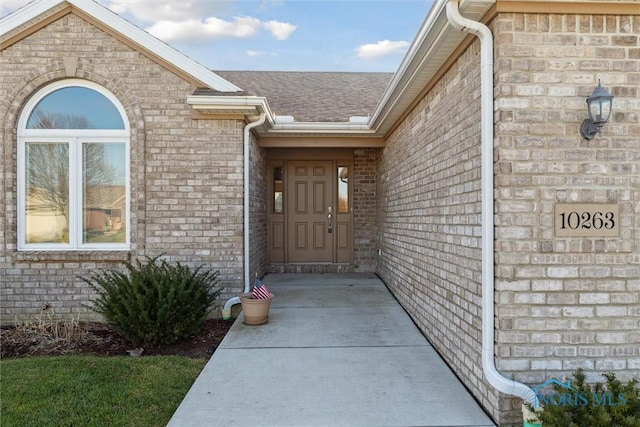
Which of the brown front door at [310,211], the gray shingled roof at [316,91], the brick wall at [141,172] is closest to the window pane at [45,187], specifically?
the brick wall at [141,172]

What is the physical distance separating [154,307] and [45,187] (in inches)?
103

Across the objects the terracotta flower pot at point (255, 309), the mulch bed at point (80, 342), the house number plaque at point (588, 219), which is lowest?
the mulch bed at point (80, 342)

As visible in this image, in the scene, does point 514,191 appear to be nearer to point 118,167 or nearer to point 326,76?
point 118,167

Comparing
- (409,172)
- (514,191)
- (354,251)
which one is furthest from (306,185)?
(514,191)

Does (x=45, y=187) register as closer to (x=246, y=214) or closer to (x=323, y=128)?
(x=246, y=214)

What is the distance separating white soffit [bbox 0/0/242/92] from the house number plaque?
4230mm

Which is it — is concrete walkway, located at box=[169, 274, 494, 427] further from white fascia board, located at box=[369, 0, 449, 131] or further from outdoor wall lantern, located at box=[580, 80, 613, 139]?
white fascia board, located at box=[369, 0, 449, 131]

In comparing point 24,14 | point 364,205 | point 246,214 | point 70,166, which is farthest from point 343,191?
point 24,14

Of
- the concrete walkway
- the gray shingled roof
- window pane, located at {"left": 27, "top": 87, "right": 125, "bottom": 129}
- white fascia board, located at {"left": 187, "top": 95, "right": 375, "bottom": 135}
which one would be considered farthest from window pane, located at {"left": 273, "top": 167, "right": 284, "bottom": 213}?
window pane, located at {"left": 27, "top": 87, "right": 125, "bottom": 129}

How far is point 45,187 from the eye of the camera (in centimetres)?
540

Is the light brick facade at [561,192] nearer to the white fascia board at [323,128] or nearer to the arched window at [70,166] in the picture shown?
the white fascia board at [323,128]

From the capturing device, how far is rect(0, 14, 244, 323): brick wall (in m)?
5.23

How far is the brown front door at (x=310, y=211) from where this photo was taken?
868 centimetres

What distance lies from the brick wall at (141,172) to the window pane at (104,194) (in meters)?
0.23
